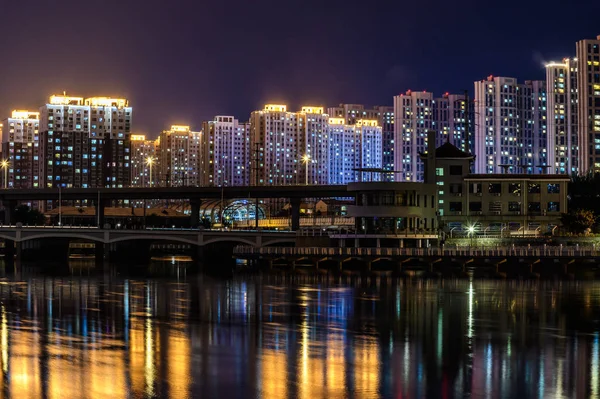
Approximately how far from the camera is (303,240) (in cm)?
10394

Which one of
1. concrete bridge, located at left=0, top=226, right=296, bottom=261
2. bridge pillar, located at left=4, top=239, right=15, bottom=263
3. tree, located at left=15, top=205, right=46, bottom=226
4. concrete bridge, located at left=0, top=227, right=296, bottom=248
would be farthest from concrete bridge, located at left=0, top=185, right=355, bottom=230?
tree, located at left=15, top=205, right=46, bottom=226

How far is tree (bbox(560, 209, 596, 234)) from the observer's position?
345 ft

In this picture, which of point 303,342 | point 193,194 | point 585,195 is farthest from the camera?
point 193,194

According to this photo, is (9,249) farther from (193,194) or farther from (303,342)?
(303,342)

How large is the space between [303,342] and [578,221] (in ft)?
228

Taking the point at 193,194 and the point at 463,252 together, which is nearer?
the point at 463,252

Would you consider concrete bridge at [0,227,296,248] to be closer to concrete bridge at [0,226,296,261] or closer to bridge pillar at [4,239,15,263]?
concrete bridge at [0,226,296,261]

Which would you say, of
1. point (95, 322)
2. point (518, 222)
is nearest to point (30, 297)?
point (95, 322)

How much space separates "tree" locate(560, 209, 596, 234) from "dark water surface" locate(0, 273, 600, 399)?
33.4 metres

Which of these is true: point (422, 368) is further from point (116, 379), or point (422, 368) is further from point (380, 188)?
point (380, 188)

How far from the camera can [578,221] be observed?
345ft

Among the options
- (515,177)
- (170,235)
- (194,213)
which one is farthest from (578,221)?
(194,213)

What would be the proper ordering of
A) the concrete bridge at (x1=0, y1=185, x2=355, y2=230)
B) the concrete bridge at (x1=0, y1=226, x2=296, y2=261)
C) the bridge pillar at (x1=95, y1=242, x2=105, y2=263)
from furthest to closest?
the bridge pillar at (x1=95, y1=242, x2=105, y2=263), the concrete bridge at (x1=0, y1=185, x2=355, y2=230), the concrete bridge at (x1=0, y1=226, x2=296, y2=261)

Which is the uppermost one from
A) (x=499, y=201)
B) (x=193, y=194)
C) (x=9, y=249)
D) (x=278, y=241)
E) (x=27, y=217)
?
(x=193, y=194)
